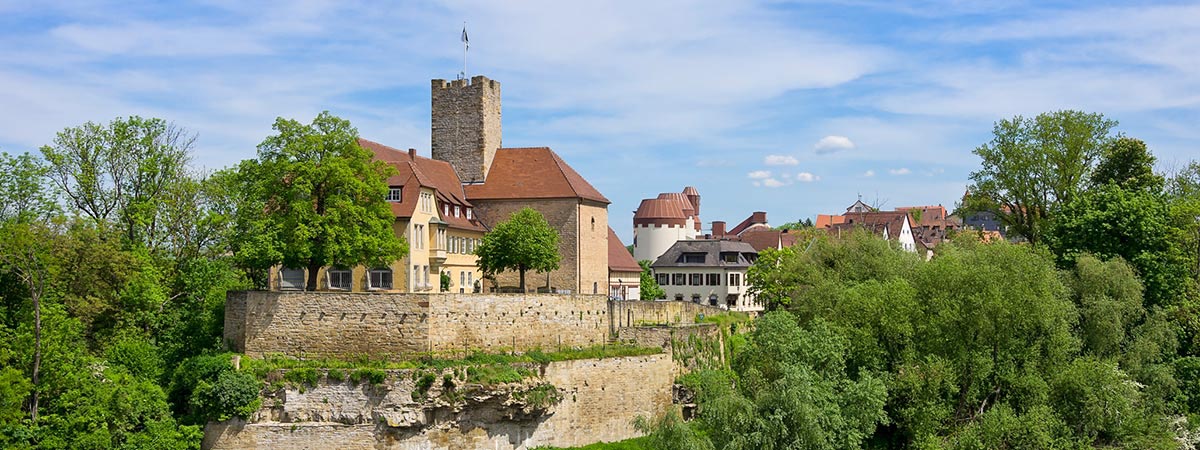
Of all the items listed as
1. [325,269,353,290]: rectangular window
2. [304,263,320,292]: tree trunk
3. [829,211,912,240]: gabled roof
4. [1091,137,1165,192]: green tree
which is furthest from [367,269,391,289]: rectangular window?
[829,211,912,240]: gabled roof

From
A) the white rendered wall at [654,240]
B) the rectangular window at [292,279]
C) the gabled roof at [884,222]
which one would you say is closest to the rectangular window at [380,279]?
the rectangular window at [292,279]

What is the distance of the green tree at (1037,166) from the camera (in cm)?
5338

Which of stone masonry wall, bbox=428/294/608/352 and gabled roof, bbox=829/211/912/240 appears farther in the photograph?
gabled roof, bbox=829/211/912/240

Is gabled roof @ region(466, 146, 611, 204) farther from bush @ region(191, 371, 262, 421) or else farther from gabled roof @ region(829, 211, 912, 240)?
gabled roof @ region(829, 211, 912, 240)

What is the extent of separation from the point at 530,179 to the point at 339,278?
11.8 meters

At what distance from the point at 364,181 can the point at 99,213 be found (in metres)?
11.8

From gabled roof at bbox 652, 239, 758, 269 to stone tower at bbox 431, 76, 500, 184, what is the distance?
2555cm

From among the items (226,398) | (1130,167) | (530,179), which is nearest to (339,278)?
(226,398)

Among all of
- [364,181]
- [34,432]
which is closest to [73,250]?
[34,432]

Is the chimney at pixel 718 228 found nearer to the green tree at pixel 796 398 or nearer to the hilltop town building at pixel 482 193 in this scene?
the hilltop town building at pixel 482 193

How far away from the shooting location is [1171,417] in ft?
132

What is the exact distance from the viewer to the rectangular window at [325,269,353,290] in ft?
152

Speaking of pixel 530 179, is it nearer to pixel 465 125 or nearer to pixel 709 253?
pixel 465 125

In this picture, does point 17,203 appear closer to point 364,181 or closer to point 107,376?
point 107,376
